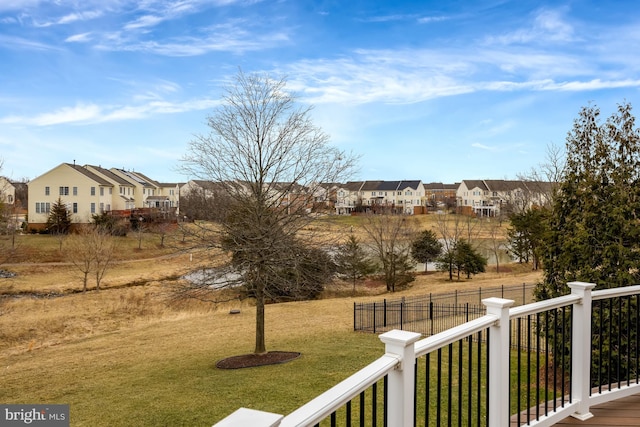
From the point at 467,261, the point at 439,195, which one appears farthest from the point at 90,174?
the point at 439,195

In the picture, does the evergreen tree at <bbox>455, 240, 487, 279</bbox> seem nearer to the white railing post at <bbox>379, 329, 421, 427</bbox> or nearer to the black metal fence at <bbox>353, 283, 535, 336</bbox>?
the black metal fence at <bbox>353, 283, 535, 336</bbox>

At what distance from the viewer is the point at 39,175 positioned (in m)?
46.9

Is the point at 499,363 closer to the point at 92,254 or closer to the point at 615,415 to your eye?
the point at 615,415

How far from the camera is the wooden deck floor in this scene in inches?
138

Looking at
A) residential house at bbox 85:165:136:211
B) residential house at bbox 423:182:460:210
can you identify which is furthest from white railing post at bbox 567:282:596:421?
residential house at bbox 423:182:460:210

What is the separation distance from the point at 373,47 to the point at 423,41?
2248 millimetres

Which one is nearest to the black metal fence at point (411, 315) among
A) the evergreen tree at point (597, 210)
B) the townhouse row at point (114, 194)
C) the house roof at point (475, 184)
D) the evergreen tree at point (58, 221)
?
the evergreen tree at point (597, 210)

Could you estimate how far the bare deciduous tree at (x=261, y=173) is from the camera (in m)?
11.9

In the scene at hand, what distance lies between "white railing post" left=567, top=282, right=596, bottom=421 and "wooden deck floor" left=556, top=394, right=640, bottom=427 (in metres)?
0.08

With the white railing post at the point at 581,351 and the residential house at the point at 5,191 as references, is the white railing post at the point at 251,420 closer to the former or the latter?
the white railing post at the point at 581,351

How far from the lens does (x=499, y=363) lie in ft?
9.45

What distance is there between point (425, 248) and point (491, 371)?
29.9m

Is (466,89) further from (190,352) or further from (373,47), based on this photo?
(190,352)

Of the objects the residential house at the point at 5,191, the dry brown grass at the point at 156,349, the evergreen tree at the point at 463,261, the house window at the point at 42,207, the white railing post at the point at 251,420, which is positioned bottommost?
the dry brown grass at the point at 156,349
